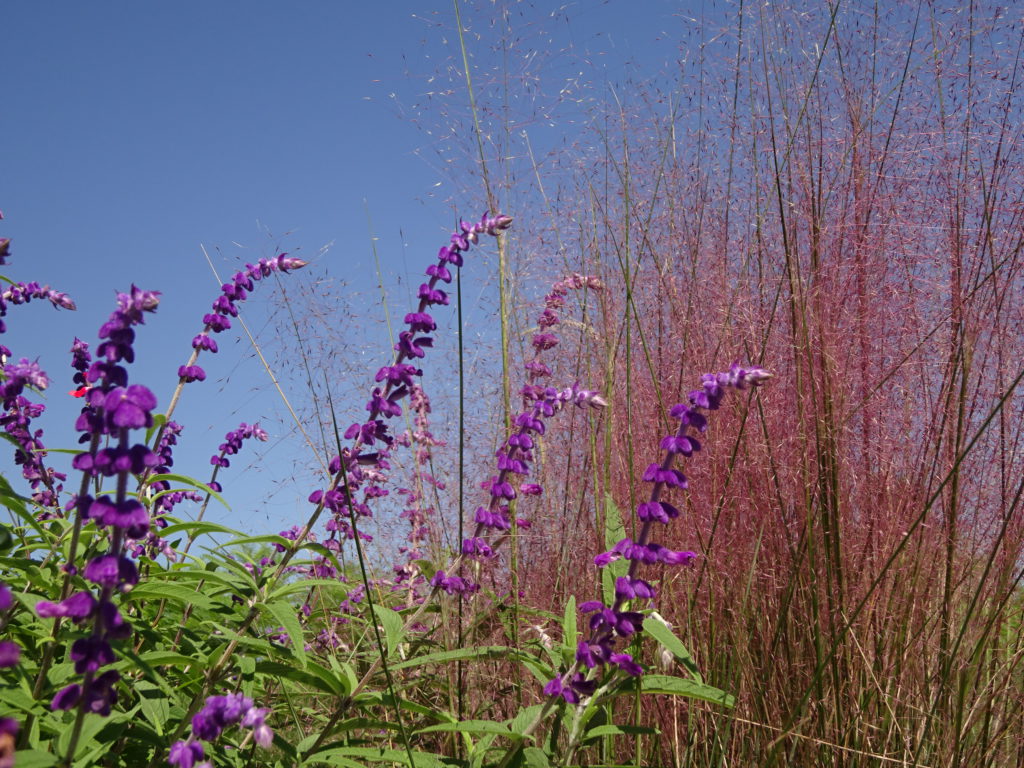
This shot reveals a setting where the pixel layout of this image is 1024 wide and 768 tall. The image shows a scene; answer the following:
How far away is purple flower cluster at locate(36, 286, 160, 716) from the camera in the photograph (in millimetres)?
1052

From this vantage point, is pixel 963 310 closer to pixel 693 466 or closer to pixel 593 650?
pixel 693 466

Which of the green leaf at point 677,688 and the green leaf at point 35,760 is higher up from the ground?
the green leaf at point 677,688

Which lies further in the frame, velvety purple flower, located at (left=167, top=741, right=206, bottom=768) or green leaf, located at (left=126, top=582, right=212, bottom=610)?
green leaf, located at (left=126, top=582, right=212, bottom=610)

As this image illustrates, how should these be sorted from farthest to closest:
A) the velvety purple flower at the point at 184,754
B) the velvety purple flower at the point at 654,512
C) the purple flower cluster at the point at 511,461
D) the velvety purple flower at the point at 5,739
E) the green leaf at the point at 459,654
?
the purple flower cluster at the point at 511,461 < the green leaf at the point at 459,654 < the velvety purple flower at the point at 654,512 < the velvety purple flower at the point at 184,754 < the velvety purple flower at the point at 5,739

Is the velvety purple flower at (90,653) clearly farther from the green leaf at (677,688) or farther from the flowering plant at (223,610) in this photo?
the green leaf at (677,688)

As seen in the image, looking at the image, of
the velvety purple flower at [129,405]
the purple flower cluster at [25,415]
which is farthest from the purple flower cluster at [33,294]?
the velvety purple flower at [129,405]

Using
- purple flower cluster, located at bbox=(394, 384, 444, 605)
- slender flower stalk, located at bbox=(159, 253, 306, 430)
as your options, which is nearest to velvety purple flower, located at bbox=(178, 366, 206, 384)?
slender flower stalk, located at bbox=(159, 253, 306, 430)

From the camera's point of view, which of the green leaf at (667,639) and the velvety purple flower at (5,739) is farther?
the green leaf at (667,639)

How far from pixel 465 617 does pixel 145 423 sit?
89.9 inches

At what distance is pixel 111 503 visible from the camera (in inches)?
43.3

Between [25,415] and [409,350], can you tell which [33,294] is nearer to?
[25,415]

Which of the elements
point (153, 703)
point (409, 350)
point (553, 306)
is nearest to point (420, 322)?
point (409, 350)

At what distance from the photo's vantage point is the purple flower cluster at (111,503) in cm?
105

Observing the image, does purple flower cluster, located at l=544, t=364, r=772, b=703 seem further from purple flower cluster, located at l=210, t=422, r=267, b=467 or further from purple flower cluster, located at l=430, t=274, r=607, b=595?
purple flower cluster, located at l=210, t=422, r=267, b=467
